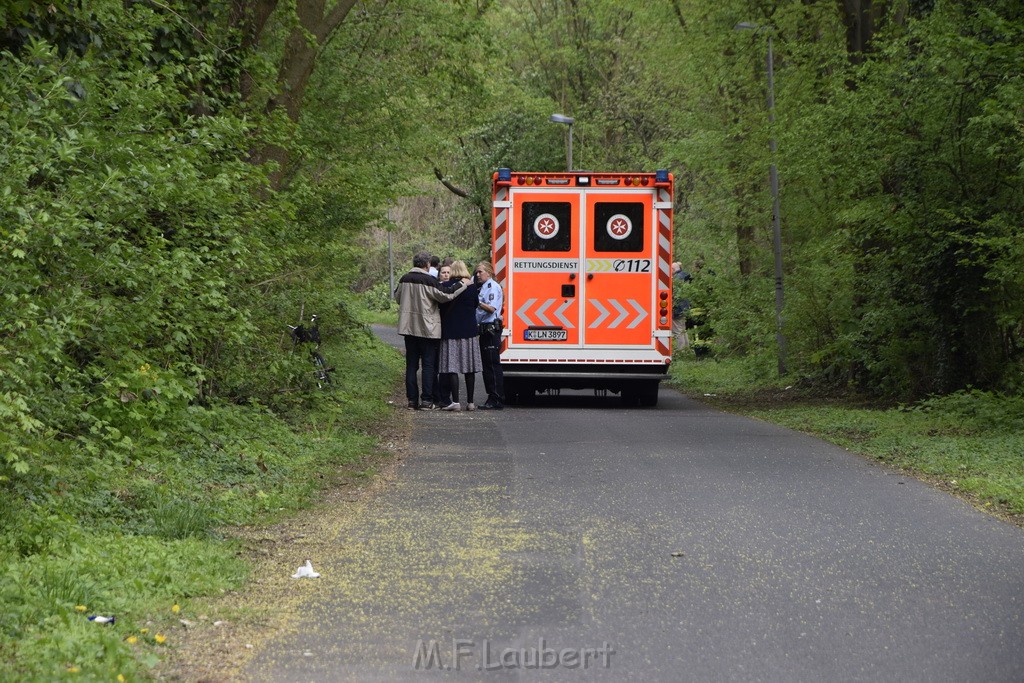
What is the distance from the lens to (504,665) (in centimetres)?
554

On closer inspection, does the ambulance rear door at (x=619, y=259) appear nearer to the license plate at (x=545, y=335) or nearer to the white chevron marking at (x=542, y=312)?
the license plate at (x=545, y=335)

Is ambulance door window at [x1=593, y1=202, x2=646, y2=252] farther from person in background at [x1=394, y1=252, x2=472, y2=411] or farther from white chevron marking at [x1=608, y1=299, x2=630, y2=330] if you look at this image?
person in background at [x1=394, y1=252, x2=472, y2=411]

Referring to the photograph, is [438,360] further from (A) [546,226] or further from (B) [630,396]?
(B) [630,396]

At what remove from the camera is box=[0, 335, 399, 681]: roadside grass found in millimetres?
5473

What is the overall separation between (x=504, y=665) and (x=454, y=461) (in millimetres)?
6695

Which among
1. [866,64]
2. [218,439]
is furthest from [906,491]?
[866,64]

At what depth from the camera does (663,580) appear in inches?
280

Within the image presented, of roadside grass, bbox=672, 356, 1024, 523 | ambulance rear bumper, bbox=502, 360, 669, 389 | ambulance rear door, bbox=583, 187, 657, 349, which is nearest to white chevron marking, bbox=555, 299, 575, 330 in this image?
ambulance rear door, bbox=583, 187, 657, 349

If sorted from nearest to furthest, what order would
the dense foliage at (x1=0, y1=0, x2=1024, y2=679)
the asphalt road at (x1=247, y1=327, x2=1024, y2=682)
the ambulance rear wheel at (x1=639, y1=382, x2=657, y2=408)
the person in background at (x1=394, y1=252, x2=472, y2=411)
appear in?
the asphalt road at (x1=247, y1=327, x2=1024, y2=682)
the dense foliage at (x1=0, y1=0, x2=1024, y2=679)
the person in background at (x1=394, y1=252, x2=472, y2=411)
the ambulance rear wheel at (x1=639, y1=382, x2=657, y2=408)

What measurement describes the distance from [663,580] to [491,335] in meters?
11.9

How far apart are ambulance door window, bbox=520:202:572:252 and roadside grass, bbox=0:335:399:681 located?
670cm

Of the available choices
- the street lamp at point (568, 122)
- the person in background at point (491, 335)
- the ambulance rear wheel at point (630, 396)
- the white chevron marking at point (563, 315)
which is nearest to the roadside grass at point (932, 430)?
the ambulance rear wheel at point (630, 396)

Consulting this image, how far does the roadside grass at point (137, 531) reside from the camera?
5473 millimetres

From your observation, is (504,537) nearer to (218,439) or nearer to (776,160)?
(218,439)
